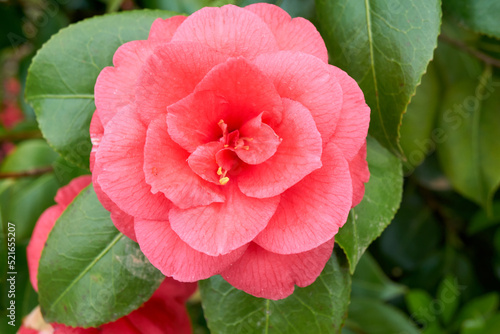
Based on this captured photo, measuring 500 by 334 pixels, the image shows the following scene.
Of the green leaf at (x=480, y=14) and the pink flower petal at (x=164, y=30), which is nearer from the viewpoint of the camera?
the pink flower petal at (x=164, y=30)

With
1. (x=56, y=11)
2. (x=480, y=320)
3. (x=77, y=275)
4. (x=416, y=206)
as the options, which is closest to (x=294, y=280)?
(x=77, y=275)

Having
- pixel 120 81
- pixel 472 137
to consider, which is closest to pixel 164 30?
pixel 120 81

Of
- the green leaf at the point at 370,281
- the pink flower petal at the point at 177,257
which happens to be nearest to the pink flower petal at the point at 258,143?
the pink flower petal at the point at 177,257

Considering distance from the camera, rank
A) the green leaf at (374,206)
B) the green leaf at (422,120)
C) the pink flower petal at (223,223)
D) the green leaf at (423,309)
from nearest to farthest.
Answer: the pink flower petal at (223,223), the green leaf at (374,206), the green leaf at (422,120), the green leaf at (423,309)

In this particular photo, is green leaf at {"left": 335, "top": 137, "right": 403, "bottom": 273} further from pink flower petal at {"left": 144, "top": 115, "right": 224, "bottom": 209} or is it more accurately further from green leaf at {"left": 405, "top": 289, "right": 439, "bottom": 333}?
green leaf at {"left": 405, "top": 289, "right": 439, "bottom": 333}

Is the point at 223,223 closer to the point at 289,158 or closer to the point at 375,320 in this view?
the point at 289,158

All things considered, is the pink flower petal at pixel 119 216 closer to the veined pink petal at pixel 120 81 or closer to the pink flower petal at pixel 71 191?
the veined pink petal at pixel 120 81
